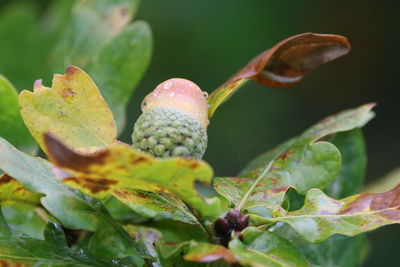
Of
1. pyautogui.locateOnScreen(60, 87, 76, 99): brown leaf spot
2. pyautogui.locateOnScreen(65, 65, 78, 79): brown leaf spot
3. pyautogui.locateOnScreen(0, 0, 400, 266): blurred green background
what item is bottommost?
pyautogui.locateOnScreen(0, 0, 400, 266): blurred green background

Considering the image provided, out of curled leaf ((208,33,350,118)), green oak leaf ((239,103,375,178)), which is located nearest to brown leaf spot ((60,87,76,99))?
curled leaf ((208,33,350,118))

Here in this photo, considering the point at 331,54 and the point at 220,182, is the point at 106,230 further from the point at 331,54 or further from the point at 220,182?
the point at 331,54

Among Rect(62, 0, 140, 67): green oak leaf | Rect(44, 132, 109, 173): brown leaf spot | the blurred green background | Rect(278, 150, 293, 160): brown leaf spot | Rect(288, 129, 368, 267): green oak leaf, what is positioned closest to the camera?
Rect(44, 132, 109, 173): brown leaf spot

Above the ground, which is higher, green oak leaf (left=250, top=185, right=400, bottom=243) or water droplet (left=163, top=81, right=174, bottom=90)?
water droplet (left=163, top=81, right=174, bottom=90)

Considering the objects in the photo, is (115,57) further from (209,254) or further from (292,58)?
(209,254)

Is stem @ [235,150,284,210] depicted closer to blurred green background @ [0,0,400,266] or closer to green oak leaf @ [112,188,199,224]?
green oak leaf @ [112,188,199,224]

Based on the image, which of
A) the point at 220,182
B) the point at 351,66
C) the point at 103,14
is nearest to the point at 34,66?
the point at 103,14
